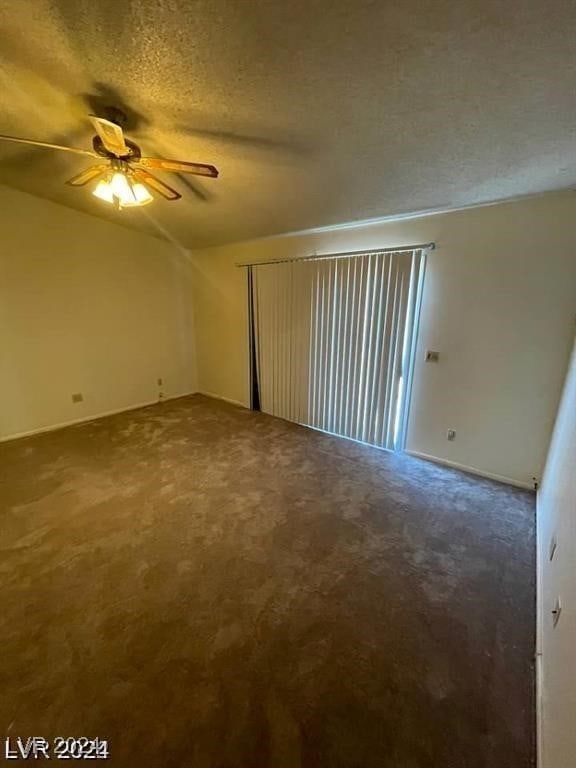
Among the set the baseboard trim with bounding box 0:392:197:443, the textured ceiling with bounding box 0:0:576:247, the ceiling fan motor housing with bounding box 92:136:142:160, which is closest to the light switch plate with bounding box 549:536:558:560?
the textured ceiling with bounding box 0:0:576:247

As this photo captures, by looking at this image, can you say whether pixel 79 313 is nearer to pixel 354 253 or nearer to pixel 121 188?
pixel 121 188

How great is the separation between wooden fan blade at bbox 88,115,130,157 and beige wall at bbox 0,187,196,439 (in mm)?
2383

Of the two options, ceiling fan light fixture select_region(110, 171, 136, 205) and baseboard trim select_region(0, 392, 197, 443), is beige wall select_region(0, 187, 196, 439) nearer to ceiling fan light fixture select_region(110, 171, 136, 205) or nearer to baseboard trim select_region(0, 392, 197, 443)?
baseboard trim select_region(0, 392, 197, 443)

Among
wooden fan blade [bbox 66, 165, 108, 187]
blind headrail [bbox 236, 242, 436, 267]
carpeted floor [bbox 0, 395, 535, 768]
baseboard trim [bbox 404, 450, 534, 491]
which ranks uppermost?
wooden fan blade [bbox 66, 165, 108, 187]

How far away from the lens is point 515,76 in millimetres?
1370

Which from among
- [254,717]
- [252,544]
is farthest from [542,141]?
[254,717]

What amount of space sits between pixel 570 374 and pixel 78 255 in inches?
199

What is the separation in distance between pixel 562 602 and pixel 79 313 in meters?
4.92

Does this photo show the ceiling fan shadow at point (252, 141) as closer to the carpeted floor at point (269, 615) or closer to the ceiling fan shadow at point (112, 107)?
the ceiling fan shadow at point (112, 107)

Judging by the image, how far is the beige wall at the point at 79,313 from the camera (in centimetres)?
359

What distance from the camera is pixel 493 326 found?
2.74 metres

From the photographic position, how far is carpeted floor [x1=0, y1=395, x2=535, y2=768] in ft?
4.00

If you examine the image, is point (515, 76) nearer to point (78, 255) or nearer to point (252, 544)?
point (252, 544)

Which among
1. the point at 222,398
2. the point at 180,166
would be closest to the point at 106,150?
the point at 180,166
